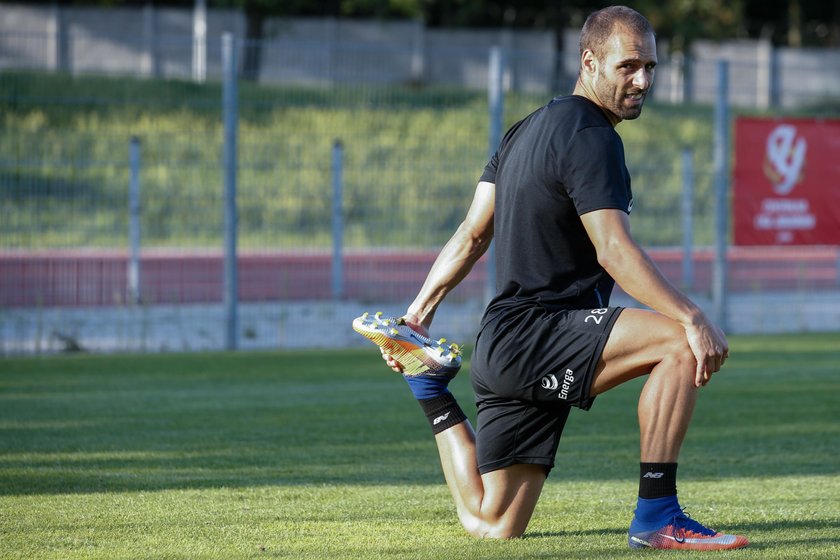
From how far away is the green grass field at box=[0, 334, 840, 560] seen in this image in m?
4.73

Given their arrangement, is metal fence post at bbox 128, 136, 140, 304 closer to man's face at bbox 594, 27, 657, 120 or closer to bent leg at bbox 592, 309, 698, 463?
man's face at bbox 594, 27, 657, 120

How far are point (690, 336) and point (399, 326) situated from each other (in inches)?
45.3

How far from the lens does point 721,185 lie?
536 inches

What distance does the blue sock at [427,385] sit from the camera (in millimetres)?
5055

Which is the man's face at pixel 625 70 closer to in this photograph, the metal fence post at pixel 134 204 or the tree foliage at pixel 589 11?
the metal fence post at pixel 134 204

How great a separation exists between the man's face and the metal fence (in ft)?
25.0

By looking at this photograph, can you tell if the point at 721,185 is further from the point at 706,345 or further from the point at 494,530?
the point at 706,345

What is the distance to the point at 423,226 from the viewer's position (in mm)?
13266

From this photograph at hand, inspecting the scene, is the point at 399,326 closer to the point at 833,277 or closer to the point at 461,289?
the point at 461,289

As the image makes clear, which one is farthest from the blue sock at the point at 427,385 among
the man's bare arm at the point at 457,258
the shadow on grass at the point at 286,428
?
the shadow on grass at the point at 286,428

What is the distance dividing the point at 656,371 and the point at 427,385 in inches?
38.5

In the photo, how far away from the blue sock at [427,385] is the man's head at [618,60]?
114cm

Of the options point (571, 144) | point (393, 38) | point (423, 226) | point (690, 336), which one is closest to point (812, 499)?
point (690, 336)

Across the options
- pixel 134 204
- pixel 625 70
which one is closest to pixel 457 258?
pixel 625 70
